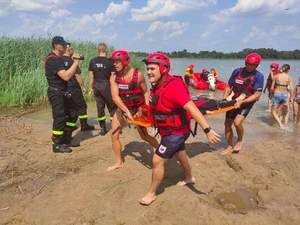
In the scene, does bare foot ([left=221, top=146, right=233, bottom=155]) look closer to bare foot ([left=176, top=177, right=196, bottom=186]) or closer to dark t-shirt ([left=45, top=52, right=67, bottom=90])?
bare foot ([left=176, top=177, right=196, bottom=186])

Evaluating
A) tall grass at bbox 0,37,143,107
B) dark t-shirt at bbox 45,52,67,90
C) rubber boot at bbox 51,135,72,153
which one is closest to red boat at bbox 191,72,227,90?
tall grass at bbox 0,37,143,107

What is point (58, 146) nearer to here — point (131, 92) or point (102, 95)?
point (102, 95)

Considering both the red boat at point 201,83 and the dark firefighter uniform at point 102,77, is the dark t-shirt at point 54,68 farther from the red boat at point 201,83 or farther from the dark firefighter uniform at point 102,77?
the red boat at point 201,83

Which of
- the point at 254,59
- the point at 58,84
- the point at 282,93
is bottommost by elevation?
the point at 282,93

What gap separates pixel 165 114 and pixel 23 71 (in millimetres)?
10085

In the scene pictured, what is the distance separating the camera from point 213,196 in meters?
4.97

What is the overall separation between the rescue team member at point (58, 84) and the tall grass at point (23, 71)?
506 cm

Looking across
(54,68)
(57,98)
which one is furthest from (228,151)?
(54,68)

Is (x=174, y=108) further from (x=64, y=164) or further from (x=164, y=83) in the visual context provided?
(x=64, y=164)

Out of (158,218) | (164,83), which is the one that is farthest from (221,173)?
(164,83)

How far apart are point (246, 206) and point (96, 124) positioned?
18.3ft

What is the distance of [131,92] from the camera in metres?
Answer: 5.51

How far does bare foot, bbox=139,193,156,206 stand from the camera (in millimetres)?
4551

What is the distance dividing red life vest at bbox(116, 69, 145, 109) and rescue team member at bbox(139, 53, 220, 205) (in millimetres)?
1065
